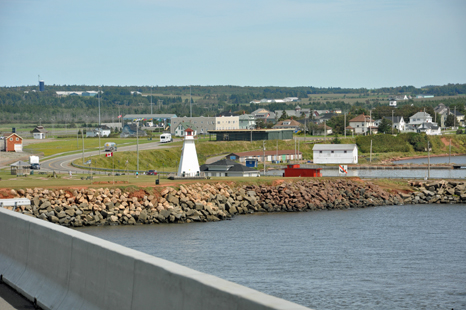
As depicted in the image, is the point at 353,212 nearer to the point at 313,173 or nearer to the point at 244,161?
the point at 313,173

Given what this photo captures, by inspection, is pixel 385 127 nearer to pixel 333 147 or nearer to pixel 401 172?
pixel 333 147

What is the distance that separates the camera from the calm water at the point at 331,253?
20.9 meters

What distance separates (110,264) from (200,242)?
78.2 feet

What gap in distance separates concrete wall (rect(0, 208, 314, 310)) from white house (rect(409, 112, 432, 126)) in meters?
154

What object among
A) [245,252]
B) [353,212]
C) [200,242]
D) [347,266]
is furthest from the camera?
[353,212]

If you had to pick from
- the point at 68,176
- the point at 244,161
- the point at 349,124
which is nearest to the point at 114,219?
the point at 68,176

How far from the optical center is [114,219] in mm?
37062

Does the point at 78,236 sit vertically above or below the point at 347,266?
above

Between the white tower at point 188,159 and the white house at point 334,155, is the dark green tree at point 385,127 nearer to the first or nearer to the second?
the white house at point 334,155

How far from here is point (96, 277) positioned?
841 centimetres

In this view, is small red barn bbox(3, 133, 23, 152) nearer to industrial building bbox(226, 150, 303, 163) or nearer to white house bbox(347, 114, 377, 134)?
industrial building bbox(226, 150, 303, 163)

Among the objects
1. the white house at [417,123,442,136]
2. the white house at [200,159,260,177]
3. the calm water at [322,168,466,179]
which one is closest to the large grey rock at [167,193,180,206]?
the white house at [200,159,260,177]

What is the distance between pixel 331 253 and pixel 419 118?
140168 mm

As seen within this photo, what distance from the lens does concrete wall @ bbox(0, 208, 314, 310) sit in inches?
244
